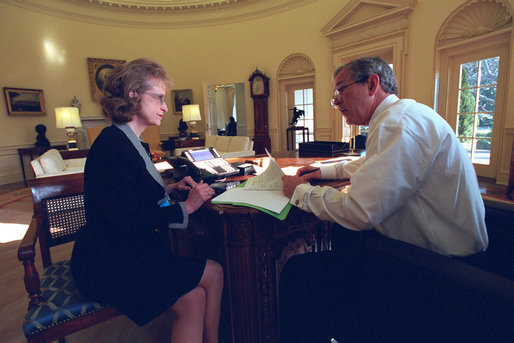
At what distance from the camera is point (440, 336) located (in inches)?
28.6

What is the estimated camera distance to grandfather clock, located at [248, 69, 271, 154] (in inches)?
A: 308

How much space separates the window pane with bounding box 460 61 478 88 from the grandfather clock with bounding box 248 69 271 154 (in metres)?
4.46

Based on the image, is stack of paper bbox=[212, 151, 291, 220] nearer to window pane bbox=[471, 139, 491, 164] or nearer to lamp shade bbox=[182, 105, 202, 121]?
window pane bbox=[471, 139, 491, 164]

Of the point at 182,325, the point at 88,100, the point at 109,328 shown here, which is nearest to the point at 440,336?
the point at 182,325

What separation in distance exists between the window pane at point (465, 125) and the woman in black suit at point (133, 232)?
5.34 metres

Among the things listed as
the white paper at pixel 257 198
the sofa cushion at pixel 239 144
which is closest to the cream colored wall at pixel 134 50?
the sofa cushion at pixel 239 144

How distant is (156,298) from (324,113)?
665 cm

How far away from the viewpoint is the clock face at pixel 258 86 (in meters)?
7.84

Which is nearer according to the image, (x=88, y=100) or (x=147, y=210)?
(x=147, y=210)

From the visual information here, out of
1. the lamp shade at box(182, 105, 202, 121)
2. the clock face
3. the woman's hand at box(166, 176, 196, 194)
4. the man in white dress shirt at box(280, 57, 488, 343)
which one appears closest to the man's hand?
the man in white dress shirt at box(280, 57, 488, 343)

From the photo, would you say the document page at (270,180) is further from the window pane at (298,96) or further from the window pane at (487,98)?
the window pane at (298,96)

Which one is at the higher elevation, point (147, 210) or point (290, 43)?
point (290, 43)

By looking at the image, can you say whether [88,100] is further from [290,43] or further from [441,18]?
[441,18]

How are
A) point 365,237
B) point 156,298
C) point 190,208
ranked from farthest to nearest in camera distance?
1. point 190,208
2. point 156,298
3. point 365,237
